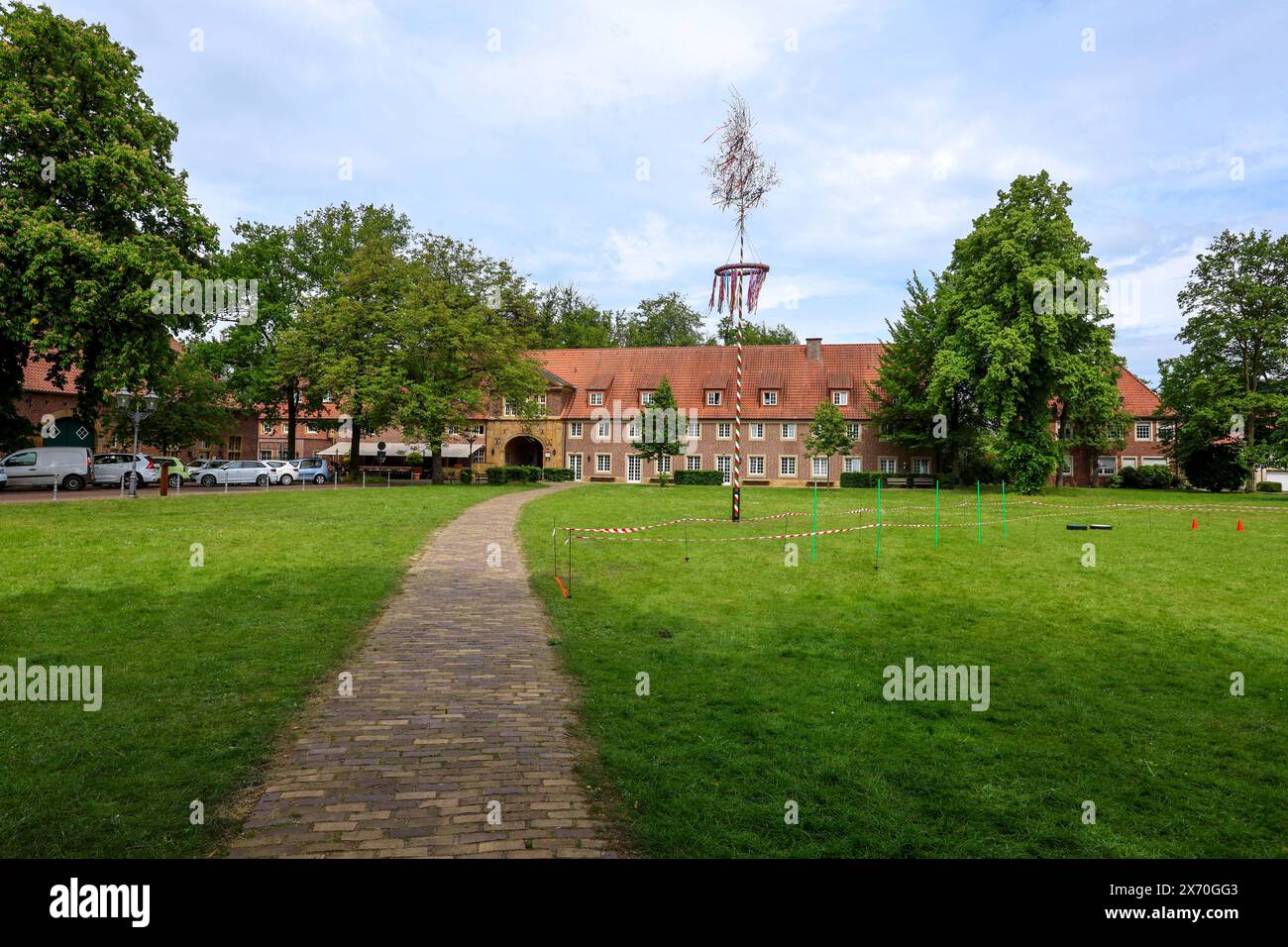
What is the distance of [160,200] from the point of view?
28.3 metres

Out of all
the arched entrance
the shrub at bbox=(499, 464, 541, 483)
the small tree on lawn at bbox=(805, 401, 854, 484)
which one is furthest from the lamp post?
the small tree on lawn at bbox=(805, 401, 854, 484)

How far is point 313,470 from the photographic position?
48125 mm

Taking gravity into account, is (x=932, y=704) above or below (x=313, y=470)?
below

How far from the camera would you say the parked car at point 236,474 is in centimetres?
3906

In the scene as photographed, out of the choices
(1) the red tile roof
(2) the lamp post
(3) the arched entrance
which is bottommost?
(3) the arched entrance

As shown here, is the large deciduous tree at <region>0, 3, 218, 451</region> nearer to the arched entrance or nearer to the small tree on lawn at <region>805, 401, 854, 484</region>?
the arched entrance

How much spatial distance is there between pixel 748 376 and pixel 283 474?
34.8 metres

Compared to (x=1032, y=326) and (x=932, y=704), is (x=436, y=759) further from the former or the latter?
(x=1032, y=326)

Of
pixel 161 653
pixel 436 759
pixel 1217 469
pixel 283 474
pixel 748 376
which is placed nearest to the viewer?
pixel 436 759

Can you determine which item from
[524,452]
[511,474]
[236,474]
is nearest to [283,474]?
[236,474]

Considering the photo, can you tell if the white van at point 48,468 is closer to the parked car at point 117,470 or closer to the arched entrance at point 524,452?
the parked car at point 117,470

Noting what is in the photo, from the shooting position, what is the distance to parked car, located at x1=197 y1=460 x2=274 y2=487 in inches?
1538

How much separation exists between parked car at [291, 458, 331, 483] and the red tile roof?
1882 cm
